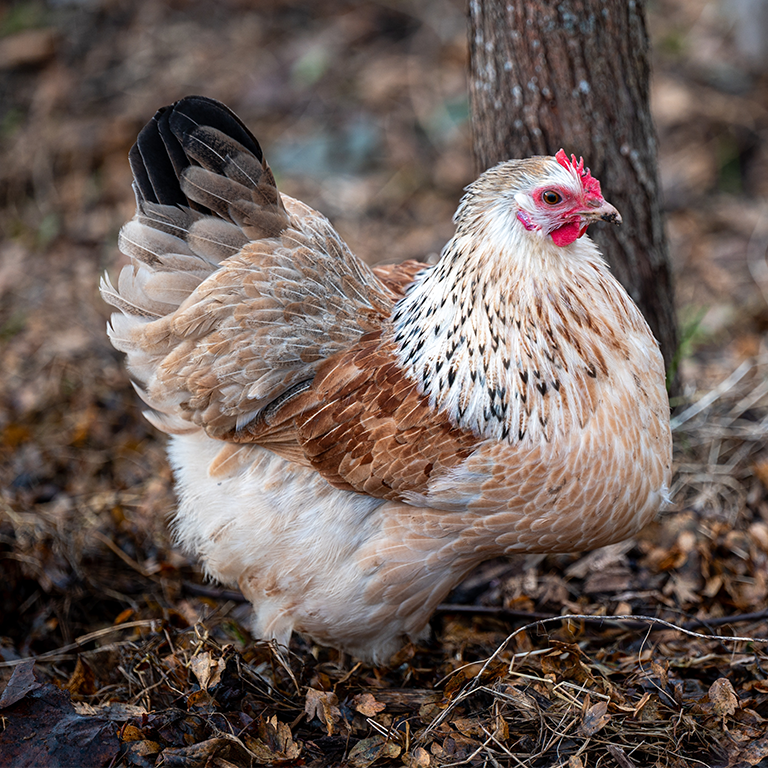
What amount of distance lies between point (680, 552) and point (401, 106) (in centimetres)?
468

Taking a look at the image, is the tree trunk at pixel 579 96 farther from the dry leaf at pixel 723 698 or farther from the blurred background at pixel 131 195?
the dry leaf at pixel 723 698

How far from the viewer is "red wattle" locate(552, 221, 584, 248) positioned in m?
2.48

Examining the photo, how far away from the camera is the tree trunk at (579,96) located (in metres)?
3.03

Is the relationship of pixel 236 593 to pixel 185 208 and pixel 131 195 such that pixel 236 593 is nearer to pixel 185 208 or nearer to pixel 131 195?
pixel 185 208

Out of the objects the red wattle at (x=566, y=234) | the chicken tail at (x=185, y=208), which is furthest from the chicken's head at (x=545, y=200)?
the chicken tail at (x=185, y=208)

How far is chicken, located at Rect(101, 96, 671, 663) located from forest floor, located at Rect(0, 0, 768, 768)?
39cm

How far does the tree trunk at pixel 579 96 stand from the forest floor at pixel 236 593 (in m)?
0.86

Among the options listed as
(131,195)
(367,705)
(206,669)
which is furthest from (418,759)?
(131,195)

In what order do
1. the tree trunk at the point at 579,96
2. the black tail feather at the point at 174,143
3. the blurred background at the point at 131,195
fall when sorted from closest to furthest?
the black tail feather at the point at 174,143 → the tree trunk at the point at 579,96 → the blurred background at the point at 131,195

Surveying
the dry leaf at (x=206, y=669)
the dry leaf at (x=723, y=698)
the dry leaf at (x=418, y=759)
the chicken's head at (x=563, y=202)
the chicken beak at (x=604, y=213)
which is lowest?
the dry leaf at (x=723, y=698)

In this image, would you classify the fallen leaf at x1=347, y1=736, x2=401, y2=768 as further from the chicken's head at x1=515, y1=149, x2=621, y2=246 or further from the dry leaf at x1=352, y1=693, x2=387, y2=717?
the chicken's head at x1=515, y1=149, x2=621, y2=246

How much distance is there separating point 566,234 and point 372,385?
0.85 m

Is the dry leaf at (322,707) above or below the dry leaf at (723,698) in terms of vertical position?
above

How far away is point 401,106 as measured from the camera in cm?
657
